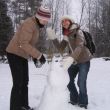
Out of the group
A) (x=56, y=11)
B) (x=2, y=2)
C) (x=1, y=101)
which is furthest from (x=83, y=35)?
(x=56, y=11)

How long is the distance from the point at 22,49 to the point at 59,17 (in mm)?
35006

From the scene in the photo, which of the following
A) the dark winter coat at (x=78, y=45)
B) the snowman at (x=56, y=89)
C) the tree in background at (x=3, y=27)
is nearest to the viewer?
the snowman at (x=56, y=89)

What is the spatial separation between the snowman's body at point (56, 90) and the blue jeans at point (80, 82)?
1.24 meters

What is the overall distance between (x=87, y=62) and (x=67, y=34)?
677mm

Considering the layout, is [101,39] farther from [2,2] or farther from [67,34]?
[67,34]

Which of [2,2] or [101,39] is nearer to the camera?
[2,2]

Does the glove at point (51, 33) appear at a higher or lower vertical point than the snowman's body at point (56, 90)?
higher

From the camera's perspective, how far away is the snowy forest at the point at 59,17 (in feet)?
104

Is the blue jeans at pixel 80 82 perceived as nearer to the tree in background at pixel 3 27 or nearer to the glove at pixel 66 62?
the glove at pixel 66 62

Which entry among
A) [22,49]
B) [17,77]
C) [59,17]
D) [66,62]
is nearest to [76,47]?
[66,62]

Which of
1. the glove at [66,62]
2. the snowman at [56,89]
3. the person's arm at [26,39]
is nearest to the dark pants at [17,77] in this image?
the person's arm at [26,39]

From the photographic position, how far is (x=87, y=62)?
793 centimetres

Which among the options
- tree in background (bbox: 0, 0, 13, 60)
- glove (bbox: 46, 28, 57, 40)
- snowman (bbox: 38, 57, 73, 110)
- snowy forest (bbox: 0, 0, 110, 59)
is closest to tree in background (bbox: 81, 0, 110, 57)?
snowy forest (bbox: 0, 0, 110, 59)

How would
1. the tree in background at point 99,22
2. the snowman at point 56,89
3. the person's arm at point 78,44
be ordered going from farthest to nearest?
the tree in background at point 99,22 → the person's arm at point 78,44 → the snowman at point 56,89
